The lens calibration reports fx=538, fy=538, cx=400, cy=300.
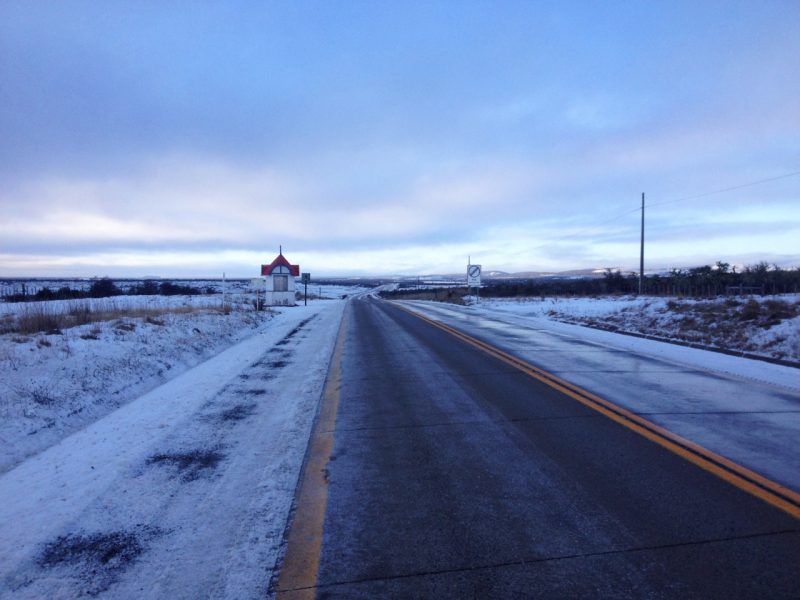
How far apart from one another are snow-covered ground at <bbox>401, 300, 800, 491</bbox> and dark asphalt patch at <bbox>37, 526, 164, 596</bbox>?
4.91 metres

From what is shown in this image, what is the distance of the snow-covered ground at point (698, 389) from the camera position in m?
5.37

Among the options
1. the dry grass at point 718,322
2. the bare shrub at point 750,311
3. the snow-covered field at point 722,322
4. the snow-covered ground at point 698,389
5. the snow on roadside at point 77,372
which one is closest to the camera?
the snow-covered ground at point 698,389

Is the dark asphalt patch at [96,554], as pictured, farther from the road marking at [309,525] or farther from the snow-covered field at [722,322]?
the snow-covered field at [722,322]

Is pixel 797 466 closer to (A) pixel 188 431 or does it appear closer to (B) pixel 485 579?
(B) pixel 485 579

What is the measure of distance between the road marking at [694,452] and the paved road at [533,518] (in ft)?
0.47

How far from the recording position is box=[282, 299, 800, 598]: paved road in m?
3.06

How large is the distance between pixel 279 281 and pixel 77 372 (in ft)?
115

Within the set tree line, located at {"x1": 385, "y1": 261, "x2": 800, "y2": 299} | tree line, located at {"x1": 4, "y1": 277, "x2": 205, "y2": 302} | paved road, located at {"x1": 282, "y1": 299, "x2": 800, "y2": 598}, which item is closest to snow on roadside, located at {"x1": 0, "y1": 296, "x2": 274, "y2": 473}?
paved road, located at {"x1": 282, "y1": 299, "x2": 800, "y2": 598}

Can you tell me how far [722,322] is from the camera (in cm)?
1611

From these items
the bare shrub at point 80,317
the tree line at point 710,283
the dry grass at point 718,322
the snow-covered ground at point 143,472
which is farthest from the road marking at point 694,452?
the tree line at point 710,283

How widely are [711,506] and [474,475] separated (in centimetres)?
180

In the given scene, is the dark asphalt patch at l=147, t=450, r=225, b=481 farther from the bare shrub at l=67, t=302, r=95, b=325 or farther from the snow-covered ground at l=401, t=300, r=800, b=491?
the bare shrub at l=67, t=302, r=95, b=325

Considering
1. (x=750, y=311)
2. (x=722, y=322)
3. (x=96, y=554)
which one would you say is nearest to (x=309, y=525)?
(x=96, y=554)

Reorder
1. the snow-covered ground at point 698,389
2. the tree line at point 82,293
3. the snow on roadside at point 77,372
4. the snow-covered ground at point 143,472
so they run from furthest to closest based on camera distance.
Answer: the tree line at point 82,293
the snow on roadside at point 77,372
the snow-covered ground at point 698,389
the snow-covered ground at point 143,472
